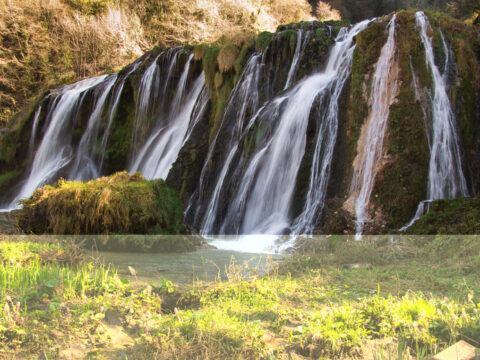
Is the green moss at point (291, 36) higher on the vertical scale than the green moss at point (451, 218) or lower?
higher

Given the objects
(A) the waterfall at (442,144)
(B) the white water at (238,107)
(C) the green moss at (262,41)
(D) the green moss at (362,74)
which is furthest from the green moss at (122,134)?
(A) the waterfall at (442,144)

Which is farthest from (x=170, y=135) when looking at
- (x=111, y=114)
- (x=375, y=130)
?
(x=375, y=130)

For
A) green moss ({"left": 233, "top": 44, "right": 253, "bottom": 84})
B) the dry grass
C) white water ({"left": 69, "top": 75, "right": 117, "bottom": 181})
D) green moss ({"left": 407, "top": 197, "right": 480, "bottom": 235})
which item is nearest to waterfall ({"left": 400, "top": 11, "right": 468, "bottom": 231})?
green moss ({"left": 407, "top": 197, "right": 480, "bottom": 235})

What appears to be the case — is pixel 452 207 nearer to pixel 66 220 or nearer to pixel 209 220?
pixel 209 220

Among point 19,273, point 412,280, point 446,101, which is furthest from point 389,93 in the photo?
point 19,273

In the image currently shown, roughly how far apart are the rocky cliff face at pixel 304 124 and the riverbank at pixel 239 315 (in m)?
3.39

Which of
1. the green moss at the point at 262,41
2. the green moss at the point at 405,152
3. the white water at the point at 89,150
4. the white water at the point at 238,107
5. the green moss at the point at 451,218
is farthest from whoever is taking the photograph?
the white water at the point at 89,150

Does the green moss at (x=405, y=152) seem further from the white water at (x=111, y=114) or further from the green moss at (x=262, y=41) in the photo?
the white water at (x=111, y=114)

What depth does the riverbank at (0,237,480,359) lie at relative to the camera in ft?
8.85

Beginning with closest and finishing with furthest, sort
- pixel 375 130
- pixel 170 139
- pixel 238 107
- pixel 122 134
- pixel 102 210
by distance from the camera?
1. pixel 102 210
2. pixel 375 130
3. pixel 238 107
4. pixel 170 139
5. pixel 122 134

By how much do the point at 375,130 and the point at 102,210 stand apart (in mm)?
5223

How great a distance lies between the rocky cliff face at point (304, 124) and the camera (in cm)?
800

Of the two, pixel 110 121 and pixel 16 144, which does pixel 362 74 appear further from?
pixel 16 144

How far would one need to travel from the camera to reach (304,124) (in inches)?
399
